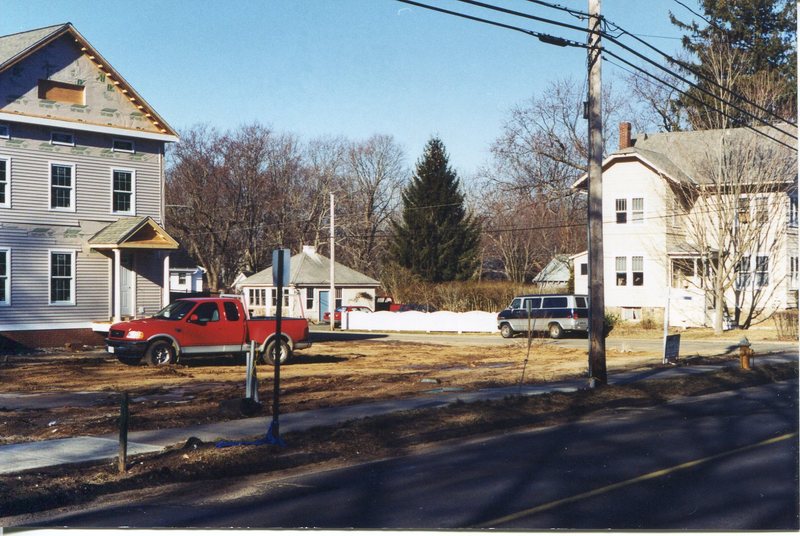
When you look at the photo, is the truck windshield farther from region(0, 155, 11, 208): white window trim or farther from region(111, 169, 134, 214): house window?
region(111, 169, 134, 214): house window

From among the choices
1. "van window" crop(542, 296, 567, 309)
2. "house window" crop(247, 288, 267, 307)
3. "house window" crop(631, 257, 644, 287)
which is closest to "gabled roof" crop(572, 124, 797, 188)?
"house window" crop(631, 257, 644, 287)

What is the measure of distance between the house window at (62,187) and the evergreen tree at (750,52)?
20.3 m

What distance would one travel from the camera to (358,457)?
40.1 feet

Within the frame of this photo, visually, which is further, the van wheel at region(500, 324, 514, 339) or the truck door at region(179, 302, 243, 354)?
the van wheel at region(500, 324, 514, 339)

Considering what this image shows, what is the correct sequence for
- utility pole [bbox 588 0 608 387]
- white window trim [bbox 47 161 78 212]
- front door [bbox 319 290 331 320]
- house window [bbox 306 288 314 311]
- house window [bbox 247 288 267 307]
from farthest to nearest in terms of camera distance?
1. front door [bbox 319 290 331 320]
2. house window [bbox 306 288 314 311]
3. house window [bbox 247 288 267 307]
4. white window trim [bbox 47 161 78 212]
5. utility pole [bbox 588 0 608 387]

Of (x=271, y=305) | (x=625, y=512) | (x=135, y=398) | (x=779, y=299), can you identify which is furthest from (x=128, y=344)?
(x=271, y=305)

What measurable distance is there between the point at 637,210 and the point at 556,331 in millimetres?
9426

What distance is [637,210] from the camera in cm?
4750

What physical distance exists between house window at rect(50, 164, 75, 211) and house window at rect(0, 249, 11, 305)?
2262mm

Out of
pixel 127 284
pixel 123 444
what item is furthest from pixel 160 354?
pixel 123 444

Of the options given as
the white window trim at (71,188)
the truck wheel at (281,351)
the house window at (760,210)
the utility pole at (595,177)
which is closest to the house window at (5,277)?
the white window trim at (71,188)

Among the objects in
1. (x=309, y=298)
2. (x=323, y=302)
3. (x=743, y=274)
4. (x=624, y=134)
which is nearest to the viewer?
(x=743, y=274)

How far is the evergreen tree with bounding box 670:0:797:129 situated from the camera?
65.7 ft

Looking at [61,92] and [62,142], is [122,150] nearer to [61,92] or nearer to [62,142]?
[62,142]
